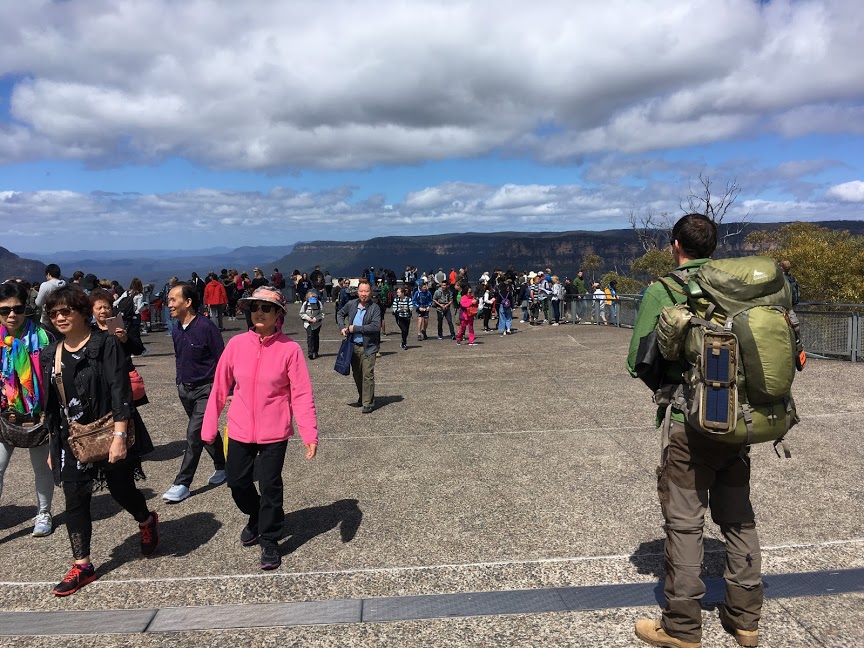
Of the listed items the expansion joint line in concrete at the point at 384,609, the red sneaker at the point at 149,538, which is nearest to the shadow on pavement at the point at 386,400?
the red sneaker at the point at 149,538

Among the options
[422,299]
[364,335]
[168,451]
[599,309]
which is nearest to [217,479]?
[168,451]

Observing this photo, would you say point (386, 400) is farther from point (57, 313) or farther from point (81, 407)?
point (57, 313)

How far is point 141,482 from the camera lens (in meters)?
5.65

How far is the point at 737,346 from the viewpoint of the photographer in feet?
8.42

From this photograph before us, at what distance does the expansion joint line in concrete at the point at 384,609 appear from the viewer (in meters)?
3.24

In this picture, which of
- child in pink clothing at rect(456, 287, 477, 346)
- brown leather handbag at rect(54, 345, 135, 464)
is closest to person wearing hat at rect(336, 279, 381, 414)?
brown leather handbag at rect(54, 345, 135, 464)

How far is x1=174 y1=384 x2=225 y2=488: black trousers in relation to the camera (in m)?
5.17

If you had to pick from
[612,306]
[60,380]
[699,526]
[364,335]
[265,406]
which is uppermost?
[60,380]

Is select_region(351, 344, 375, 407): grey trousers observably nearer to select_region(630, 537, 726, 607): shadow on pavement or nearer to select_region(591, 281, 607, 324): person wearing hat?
select_region(630, 537, 726, 607): shadow on pavement

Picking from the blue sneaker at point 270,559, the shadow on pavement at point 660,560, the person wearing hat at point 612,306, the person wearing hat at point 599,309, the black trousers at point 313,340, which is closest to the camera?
the shadow on pavement at point 660,560

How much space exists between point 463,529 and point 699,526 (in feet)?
6.25

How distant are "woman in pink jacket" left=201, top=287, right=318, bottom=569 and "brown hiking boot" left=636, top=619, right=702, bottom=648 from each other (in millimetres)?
2015

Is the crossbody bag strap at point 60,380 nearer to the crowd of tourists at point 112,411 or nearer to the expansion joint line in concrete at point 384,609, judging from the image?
the crowd of tourists at point 112,411

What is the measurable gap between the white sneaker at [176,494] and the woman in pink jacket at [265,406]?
4.56ft
